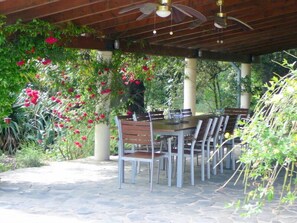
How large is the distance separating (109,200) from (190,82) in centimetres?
604

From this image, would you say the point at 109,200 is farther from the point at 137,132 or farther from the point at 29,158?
the point at 29,158

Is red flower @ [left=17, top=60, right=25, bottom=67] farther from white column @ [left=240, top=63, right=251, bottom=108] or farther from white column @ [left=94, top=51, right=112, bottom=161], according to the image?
white column @ [left=240, top=63, right=251, bottom=108]

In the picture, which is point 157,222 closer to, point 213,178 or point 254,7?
point 213,178

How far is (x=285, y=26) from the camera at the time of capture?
32.0 feet

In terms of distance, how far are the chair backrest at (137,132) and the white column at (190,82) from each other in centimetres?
513

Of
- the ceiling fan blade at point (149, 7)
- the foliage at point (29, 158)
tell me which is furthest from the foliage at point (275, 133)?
the foliage at point (29, 158)

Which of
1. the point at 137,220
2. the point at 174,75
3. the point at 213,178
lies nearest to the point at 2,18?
the point at 137,220

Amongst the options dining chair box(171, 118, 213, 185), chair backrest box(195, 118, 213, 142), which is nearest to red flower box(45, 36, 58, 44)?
dining chair box(171, 118, 213, 185)

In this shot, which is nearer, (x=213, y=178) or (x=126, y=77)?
(x=213, y=178)

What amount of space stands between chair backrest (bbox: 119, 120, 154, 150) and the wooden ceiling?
1.64 metres

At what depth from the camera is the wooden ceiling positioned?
20.4ft

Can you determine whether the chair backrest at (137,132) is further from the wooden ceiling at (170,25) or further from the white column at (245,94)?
the white column at (245,94)

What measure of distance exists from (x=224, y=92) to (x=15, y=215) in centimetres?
1102

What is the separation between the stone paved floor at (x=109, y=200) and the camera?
15.9 feet
